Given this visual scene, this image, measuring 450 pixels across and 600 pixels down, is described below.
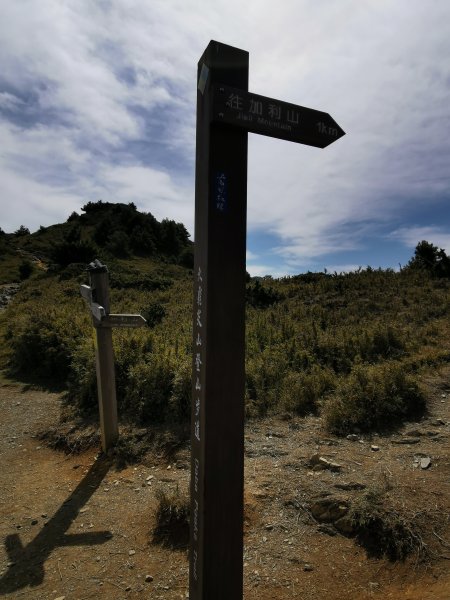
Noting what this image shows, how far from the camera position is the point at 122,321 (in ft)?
18.5

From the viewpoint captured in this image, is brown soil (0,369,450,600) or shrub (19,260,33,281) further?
shrub (19,260,33,281)

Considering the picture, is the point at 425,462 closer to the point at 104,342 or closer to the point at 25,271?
the point at 104,342

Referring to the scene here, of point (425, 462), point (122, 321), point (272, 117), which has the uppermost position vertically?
point (272, 117)

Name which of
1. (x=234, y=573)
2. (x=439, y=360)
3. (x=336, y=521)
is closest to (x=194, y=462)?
(x=234, y=573)

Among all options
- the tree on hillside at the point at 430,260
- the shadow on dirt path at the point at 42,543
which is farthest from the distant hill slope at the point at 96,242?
the shadow on dirt path at the point at 42,543

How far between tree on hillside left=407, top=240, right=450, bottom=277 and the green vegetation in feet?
0.20

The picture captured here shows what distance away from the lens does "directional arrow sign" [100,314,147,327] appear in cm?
558

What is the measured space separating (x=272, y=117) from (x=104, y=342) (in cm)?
436

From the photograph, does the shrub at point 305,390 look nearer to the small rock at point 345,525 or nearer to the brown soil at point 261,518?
the brown soil at point 261,518

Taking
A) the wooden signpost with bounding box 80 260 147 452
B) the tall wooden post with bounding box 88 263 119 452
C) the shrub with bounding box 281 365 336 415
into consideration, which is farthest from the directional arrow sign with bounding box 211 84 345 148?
the shrub with bounding box 281 365 336 415

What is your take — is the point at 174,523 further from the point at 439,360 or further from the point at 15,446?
the point at 439,360

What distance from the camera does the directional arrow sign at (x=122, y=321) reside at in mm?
5578

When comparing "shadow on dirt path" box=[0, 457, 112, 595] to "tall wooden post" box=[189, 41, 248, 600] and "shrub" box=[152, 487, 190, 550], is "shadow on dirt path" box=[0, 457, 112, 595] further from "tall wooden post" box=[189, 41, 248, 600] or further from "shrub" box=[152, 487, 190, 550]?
"tall wooden post" box=[189, 41, 248, 600]

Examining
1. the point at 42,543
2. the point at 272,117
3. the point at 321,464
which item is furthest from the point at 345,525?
the point at 272,117
